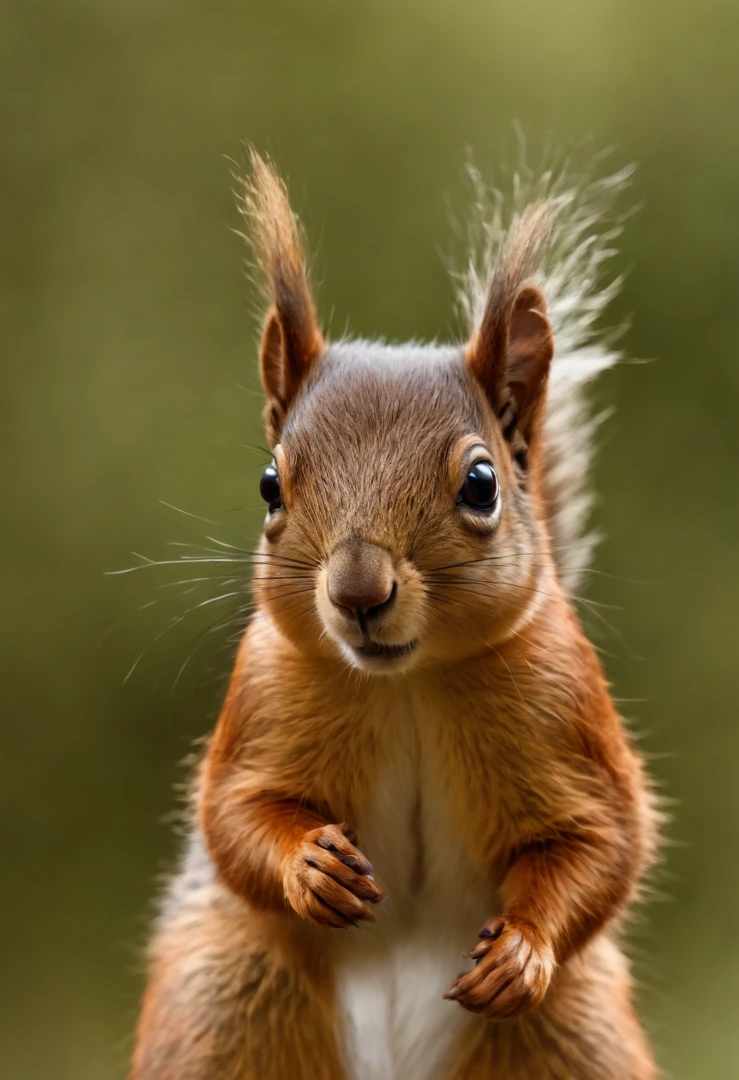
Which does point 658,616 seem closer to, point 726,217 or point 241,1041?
point 726,217

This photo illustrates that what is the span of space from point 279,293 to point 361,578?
0.33 meters

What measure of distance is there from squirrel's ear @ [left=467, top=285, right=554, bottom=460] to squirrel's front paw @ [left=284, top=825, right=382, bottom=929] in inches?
14.8

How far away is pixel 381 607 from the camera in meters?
0.96

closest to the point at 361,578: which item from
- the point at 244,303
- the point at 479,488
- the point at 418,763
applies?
the point at 479,488

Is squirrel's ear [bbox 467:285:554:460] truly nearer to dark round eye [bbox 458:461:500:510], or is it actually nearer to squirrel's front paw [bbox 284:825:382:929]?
dark round eye [bbox 458:461:500:510]

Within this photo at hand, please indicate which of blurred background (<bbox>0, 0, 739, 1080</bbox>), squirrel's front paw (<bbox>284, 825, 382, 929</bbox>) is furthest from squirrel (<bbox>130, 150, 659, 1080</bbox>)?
blurred background (<bbox>0, 0, 739, 1080</bbox>)

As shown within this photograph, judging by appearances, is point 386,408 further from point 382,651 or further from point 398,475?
point 382,651

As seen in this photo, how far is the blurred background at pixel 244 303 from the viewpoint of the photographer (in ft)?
7.34

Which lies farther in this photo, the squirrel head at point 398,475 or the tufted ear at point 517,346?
the tufted ear at point 517,346

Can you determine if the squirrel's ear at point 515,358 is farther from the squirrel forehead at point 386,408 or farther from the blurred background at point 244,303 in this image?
the blurred background at point 244,303

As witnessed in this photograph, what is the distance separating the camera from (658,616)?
7.39ft

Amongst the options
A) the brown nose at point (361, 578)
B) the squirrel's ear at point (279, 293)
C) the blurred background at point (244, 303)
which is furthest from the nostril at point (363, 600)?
the blurred background at point (244, 303)

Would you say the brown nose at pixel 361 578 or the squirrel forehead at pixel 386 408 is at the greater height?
the squirrel forehead at pixel 386 408

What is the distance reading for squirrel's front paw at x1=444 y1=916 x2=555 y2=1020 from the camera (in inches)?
38.8
